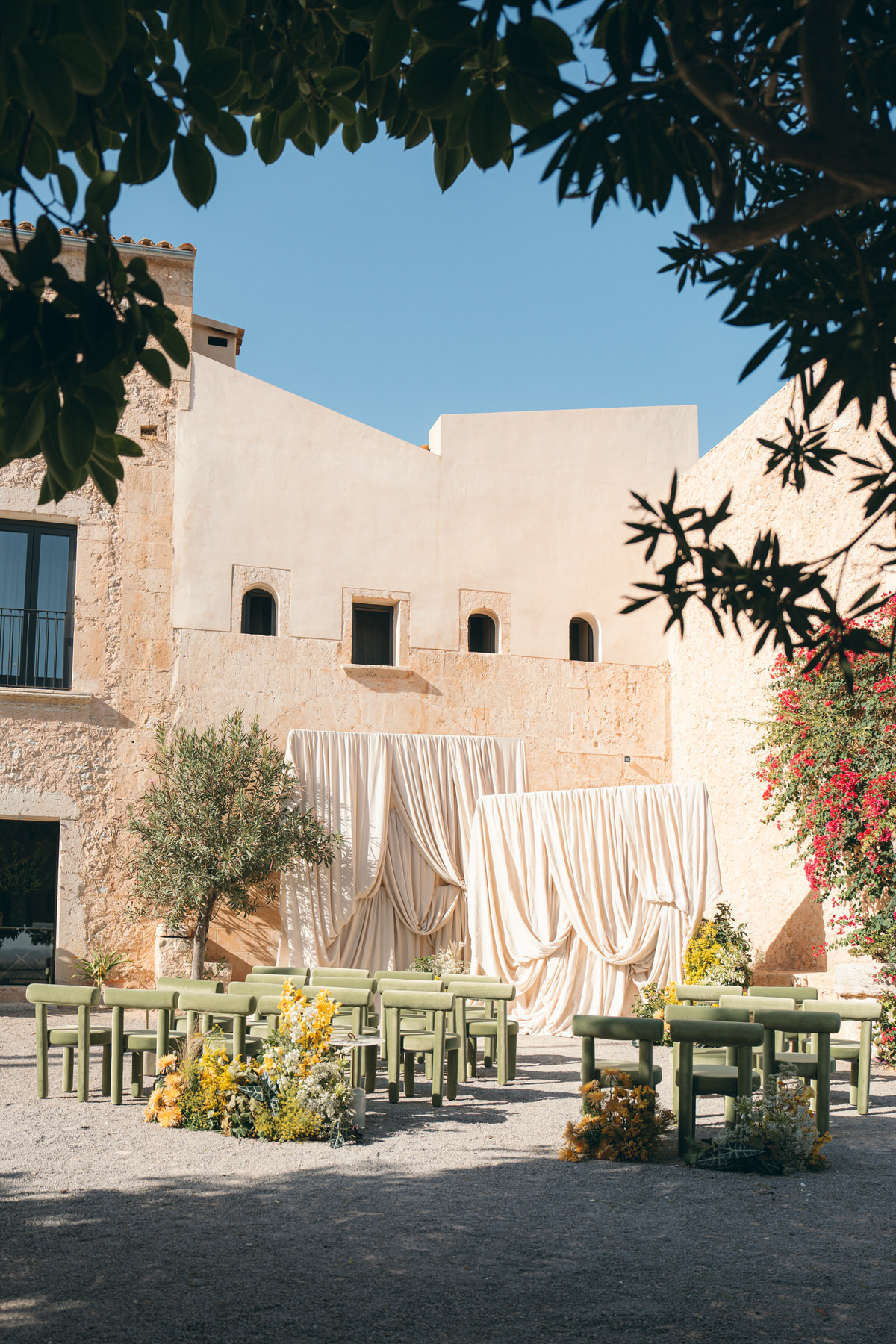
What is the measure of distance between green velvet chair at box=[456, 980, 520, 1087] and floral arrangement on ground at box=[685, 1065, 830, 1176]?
2.13 meters

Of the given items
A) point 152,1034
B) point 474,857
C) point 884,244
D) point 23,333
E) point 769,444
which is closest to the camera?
point 23,333

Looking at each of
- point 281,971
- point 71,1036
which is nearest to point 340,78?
point 71,1036

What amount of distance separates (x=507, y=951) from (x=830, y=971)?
313 centimetres

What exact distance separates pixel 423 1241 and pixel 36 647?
1035 cm

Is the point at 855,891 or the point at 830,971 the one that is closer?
the point at 855,891

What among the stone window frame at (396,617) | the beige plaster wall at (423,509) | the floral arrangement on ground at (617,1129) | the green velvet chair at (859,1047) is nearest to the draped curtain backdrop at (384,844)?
the stone window frame at (396,617)

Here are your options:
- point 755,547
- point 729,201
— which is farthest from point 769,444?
point 729,201

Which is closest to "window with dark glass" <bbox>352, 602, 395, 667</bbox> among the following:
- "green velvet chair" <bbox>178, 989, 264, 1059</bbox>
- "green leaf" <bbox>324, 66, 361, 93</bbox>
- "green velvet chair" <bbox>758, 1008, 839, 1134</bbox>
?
"green velvet chair" <bbox>178, 989, 264, 1059</bbox>

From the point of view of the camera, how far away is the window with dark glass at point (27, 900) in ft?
42.3

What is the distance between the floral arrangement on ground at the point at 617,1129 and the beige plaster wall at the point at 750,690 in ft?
16.8

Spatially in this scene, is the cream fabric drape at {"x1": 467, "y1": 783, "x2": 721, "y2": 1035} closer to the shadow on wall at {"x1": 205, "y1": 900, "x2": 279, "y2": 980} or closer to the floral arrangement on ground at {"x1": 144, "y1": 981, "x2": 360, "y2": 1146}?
the shadow on wall at {"x1": 205, "y1": 900, "x2": 279, "y2": 980}

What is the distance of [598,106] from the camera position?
84.6 inches

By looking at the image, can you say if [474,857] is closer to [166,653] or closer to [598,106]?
[166,653]

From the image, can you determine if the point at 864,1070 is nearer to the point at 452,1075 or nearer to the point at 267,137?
the point at 452,1075
